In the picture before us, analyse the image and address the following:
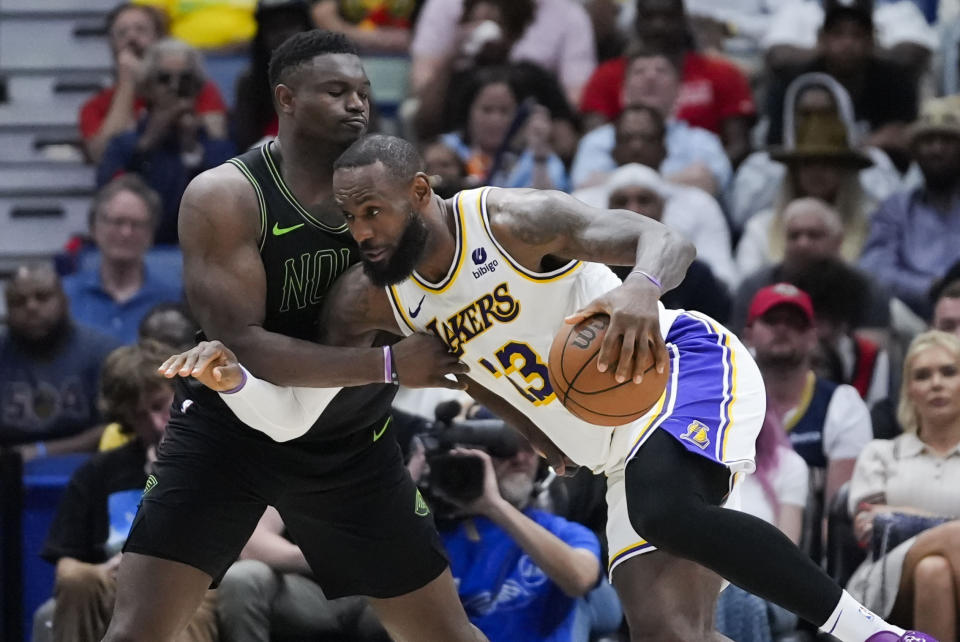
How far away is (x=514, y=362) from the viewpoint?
4520 millimetres

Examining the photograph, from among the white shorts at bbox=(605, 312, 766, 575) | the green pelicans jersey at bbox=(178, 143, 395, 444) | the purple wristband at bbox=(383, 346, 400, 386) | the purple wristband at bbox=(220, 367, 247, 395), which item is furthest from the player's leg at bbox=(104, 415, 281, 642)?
the white shorts at bbox=(605, 312, 766, 575)

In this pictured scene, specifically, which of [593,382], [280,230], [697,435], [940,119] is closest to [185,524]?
[280,230]

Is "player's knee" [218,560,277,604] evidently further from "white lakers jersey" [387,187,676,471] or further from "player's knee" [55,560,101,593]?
"white lakers jersey" [387,187,676,471]

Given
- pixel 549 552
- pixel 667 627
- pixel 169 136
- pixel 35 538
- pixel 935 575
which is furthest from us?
pixel 169 136

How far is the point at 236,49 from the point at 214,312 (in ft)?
20.1

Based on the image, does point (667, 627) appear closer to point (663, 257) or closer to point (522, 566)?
point (663, 257)

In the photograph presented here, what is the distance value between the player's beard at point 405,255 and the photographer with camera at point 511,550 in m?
1.59

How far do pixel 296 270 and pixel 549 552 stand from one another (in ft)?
5.70

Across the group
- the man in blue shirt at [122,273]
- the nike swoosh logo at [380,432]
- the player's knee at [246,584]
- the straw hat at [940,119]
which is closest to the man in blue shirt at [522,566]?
the player's knee at [246,584]

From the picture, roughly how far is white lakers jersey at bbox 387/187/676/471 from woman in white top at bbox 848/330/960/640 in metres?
1.82

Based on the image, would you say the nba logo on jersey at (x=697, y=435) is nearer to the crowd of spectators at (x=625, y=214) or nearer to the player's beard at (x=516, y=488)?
the crowd of spectators at (x=625, y=214)

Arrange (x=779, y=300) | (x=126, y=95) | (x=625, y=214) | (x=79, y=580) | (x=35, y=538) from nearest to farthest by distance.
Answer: (x=625, y=214) → (x=79, y=580) → (x=35, y=538) → (x=779, y=300) → (x=126, y=95)

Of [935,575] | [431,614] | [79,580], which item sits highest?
[431,614]

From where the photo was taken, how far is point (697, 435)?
4.38 metres
